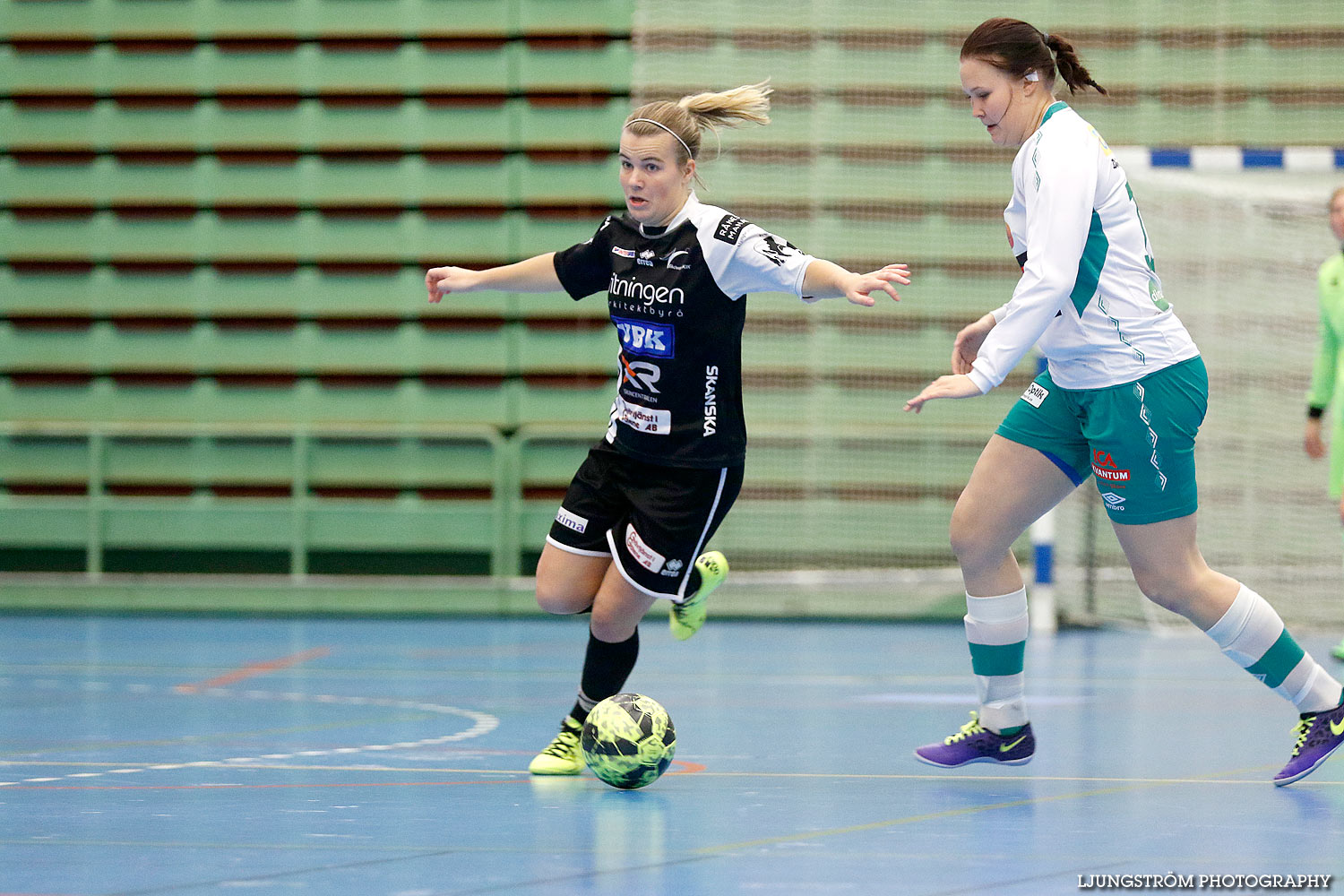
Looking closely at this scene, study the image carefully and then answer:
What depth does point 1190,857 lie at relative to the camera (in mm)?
2973

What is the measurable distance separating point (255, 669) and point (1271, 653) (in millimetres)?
4498

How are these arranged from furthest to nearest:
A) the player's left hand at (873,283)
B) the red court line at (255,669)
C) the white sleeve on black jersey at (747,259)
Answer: the red court line at (255,669) < the white sleeve on black jersey at (747,259) < the player's left hand at (873,283)

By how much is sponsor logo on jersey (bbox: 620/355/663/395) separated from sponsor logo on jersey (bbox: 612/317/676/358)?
0.09 ft

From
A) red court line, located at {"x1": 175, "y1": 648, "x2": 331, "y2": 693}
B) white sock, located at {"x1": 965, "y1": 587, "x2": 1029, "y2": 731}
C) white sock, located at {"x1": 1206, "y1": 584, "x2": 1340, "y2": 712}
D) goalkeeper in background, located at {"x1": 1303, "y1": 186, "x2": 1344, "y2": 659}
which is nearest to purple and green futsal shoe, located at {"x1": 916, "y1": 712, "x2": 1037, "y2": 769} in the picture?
white sock, located at {"x1": 965, "y1": 587, "x2": 1029, "y2": 731}

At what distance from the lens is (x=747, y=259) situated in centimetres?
418

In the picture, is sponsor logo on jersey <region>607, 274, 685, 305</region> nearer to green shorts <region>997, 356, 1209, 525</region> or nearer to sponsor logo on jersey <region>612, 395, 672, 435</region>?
sponsor logo on jersey <region>612, 395, 672, 435</region>

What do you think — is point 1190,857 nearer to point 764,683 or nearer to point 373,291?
point 764,683

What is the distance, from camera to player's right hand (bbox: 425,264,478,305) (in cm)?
455

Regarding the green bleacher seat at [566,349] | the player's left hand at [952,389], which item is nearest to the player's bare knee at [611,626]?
the player's left hand at [952,389]

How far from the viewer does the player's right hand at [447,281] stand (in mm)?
4551

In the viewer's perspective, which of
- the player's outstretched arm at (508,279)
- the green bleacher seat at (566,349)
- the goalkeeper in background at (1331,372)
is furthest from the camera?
the green bleacher seat at (566,349)

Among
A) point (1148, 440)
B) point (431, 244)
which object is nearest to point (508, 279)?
point (1148, 440)

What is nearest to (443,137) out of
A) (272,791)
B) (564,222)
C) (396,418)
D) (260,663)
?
(564,222)

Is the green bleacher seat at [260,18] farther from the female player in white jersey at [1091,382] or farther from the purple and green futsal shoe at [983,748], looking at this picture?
the purple and green futsal shoe at [983,748]
